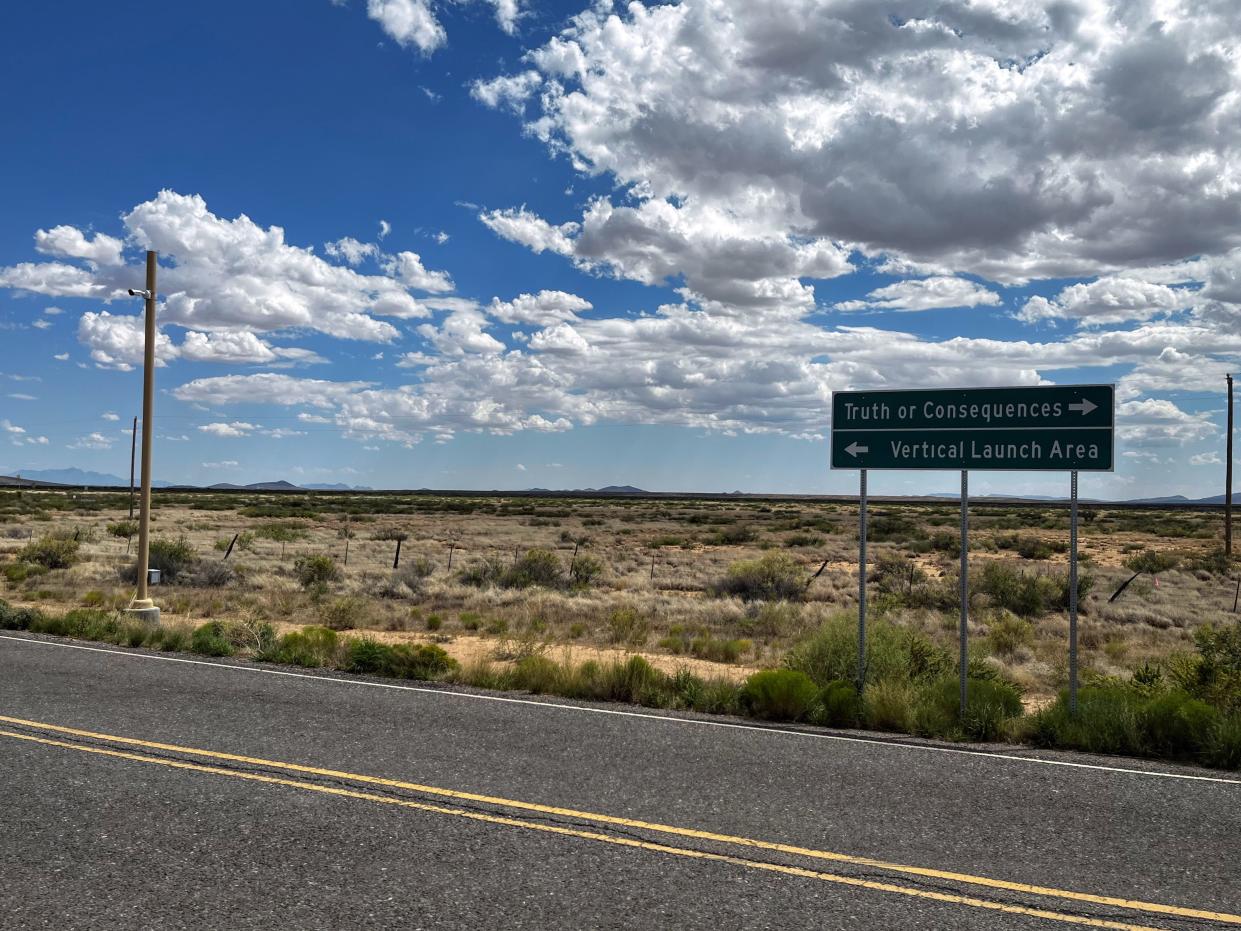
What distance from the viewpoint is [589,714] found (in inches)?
392

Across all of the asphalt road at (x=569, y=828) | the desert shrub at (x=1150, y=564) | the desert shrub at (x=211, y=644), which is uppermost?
the desert shrub at (x=1150, y=564)

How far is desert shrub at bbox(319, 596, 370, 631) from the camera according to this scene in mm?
20094

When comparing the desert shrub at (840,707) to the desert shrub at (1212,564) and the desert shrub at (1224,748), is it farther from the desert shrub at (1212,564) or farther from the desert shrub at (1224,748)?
the desert shrub at (1212,564)

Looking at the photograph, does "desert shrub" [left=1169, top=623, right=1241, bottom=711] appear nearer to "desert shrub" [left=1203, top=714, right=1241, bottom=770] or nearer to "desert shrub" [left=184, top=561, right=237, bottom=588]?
"desert shrub" [left=1203, top=714, right=1241, bottom=770]

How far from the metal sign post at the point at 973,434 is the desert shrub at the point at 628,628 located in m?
7.90

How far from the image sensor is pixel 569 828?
6.16 meters

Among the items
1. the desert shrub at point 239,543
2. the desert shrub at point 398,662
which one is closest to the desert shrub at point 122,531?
the desert shrub at point 239,543

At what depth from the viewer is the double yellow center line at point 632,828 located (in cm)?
508

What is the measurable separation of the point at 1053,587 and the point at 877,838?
22.0 metres

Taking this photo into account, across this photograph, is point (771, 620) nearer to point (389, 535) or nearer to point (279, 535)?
point (279, 535)

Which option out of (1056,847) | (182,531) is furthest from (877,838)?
(182,531)

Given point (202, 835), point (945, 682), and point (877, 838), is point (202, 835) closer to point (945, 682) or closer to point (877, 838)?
point (877, 838)

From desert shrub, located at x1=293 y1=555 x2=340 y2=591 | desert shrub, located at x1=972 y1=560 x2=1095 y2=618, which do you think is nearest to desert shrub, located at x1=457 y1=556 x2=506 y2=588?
desert shrub, located at x1=293 y1=555 x2=340 y2=591

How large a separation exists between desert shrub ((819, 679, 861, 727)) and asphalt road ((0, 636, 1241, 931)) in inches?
34.3
